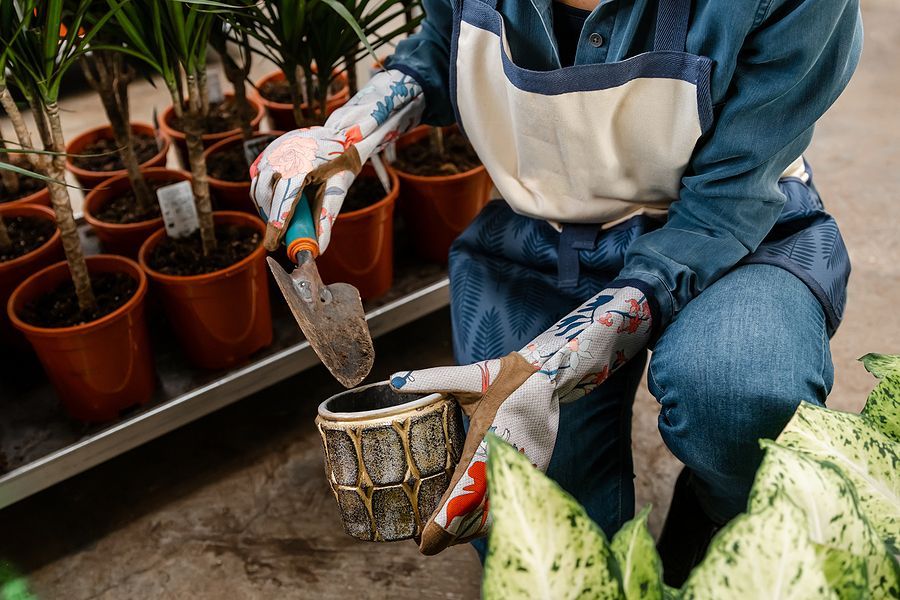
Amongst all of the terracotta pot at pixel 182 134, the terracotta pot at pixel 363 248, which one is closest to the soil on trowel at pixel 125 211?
the terracotta pot at pixel 182 134

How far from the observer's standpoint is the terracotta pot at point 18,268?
133cm

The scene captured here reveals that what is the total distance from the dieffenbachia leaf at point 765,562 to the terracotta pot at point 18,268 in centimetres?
126

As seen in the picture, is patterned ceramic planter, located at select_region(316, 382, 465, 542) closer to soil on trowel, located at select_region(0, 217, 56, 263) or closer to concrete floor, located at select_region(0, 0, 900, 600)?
concrete floor, located at select_region(0, 0, 900, 600)

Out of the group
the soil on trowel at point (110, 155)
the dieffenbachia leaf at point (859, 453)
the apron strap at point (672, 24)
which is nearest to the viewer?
the dieffenbachia leaf at point (859, 453)

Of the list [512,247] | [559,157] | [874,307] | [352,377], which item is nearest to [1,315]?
[352,377]

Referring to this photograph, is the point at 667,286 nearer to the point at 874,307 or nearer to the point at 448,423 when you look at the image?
the point at 448,423

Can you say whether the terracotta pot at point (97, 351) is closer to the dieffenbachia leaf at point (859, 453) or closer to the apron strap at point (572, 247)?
the apron strap at point (572, 247)

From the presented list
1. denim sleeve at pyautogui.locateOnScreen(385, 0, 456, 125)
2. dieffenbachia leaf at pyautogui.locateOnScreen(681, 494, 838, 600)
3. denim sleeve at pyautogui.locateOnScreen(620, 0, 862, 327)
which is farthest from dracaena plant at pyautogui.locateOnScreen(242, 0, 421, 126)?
dieffenbachia leaf at pyautogui.locateOnScreen(681, 494, 838, 600)

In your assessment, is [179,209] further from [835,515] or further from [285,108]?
[835,515]

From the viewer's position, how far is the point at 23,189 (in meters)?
1.55

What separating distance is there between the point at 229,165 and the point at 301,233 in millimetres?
720

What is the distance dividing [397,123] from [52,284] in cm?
66

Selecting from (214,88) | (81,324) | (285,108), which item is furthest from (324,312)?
(214,88)

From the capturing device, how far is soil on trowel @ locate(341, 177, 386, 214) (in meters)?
1.48
